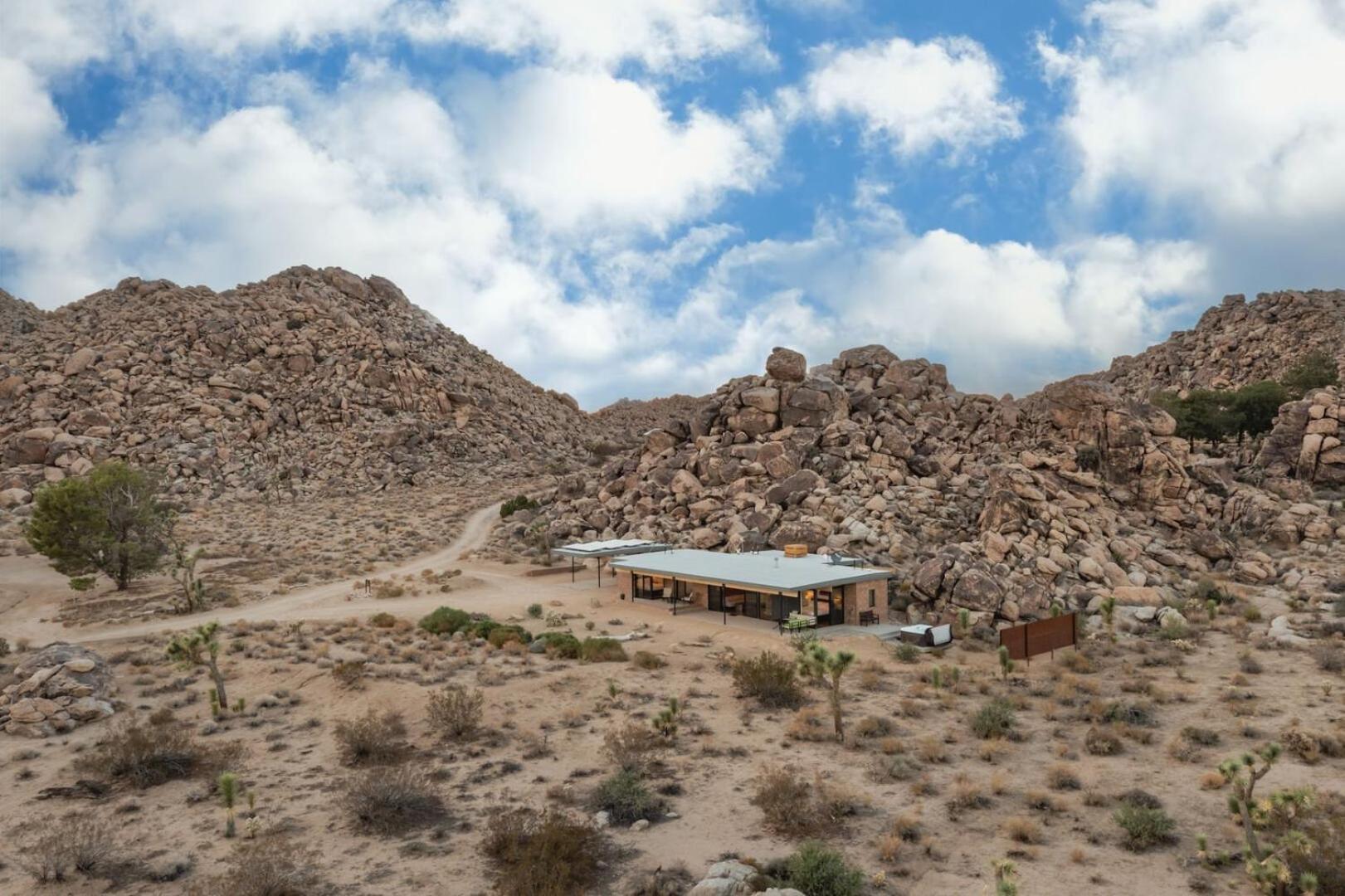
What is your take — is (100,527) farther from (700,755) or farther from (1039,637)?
(1039,637)

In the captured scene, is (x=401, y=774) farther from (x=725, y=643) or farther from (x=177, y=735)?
(x=725, y=643)

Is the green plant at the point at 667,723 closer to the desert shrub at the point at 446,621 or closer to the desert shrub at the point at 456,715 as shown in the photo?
the desert shrub at the point at 456,715

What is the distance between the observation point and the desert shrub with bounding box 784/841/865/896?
11.9m

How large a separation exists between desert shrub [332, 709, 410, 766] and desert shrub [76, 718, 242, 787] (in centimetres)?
230

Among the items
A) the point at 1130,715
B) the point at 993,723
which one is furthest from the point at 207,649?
the point at 1130,715

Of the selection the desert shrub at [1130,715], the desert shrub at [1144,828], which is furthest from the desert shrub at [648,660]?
the desert shrub at [1144,828]

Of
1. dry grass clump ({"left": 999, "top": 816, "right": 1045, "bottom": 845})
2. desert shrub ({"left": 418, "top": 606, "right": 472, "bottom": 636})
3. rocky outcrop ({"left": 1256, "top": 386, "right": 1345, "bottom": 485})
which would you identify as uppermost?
rocky outcrop ({"left": 1256, "top": 386, "right": 1345, "bottom": 485})

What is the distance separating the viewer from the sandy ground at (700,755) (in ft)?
43.3

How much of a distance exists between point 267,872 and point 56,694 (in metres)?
13.8

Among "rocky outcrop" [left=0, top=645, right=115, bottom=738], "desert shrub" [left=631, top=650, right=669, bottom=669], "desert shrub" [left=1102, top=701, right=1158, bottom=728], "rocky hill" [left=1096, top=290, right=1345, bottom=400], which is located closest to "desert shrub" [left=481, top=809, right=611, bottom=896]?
"desert shrub" [left=631, top=650, right=669, bottom=669]

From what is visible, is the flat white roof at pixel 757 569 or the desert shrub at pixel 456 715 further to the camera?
the flat white roof at pixel 757 569

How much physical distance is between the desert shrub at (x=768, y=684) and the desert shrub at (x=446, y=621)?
499 inches

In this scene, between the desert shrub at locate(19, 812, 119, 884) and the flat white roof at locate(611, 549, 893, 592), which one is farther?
the flat white roof at locate(611, 549, 893, 592)

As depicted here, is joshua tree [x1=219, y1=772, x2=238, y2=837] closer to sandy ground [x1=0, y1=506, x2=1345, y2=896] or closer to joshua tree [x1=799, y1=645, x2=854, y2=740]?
sandy ground [x1=0, y1=506, x2=1345, y2=896]
